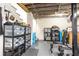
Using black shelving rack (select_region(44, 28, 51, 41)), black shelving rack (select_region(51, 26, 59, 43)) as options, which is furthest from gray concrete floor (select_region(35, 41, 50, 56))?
black shelving rack (select_region(44, 28, 51, 41))

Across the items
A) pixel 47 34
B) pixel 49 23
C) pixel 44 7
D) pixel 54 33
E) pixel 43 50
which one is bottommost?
pixel 43 50

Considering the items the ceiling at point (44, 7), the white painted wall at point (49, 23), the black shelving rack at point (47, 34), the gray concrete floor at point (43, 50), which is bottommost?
the gray concrete floor at point (43, 50)

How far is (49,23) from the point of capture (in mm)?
14422

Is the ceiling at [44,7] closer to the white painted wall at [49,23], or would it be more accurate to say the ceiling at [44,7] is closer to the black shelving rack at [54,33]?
the black shelving rack at [54,33]

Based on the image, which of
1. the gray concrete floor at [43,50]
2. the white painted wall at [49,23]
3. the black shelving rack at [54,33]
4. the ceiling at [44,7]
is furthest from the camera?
the white painted wall at [49,23]

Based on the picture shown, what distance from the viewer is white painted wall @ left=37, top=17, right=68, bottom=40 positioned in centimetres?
1420

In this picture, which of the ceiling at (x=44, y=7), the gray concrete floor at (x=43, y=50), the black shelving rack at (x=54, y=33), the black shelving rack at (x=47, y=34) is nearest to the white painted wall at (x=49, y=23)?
the black shelving rack at (x=47, y=34)

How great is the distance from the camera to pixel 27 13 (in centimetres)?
A: 942

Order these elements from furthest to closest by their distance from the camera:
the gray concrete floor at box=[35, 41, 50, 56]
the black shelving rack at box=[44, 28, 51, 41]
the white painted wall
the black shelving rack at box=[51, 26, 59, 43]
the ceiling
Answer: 1. the white painted wall
2. the black shelving rack at box=[44, 28, 51, 41]
3. the black shelving rack at box=[51, 26, 59, 43]
4. the ceiling
5. the gray concrete floor at box=[35, 41, 50, 56]

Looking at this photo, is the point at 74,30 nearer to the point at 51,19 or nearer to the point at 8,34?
the point at 8,34

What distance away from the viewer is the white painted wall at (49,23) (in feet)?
46.6

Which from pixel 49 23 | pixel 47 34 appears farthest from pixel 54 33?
pixel 49 23

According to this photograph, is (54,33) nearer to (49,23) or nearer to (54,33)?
(54,33)

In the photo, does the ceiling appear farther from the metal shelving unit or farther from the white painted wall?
the white painted wall
